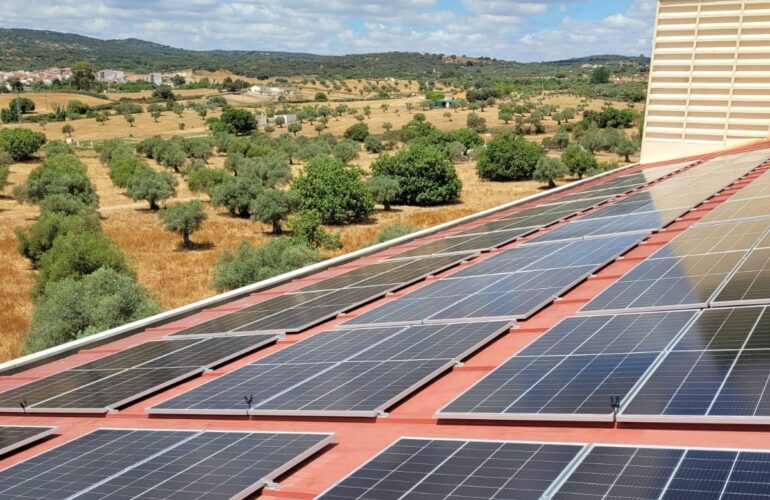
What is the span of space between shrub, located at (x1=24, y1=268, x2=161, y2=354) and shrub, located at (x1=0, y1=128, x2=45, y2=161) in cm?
8287

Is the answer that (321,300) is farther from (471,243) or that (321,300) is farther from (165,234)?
(165,234)

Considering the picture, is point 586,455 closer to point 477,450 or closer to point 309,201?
point 477,450

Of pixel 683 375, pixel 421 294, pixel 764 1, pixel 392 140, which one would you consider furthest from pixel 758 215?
pixel 392 140

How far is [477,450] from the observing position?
9078 mm

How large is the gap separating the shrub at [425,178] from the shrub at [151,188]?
23.8 meters

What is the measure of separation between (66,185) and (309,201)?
80.7 ft

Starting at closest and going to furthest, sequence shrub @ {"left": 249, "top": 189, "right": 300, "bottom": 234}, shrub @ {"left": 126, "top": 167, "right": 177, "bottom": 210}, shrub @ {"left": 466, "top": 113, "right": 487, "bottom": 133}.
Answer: shrub @ {"left": 249, "top": 189, "right": 300, "bottom": 234}, shrub @ {"left": 126, "top": 167, "right": 177, "bottom": 210}, shrub @ {"left": 466, "top": 113, "right": 487, "bottom": 133}

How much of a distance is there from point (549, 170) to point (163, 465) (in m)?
78.8

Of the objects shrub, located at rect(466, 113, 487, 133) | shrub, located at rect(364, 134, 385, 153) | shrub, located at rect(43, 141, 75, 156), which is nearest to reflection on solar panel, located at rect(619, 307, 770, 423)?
shrub, located at rect(43, 141, 75, 156)

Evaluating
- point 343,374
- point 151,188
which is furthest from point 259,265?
point 151,188

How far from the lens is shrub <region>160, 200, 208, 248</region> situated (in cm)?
5869

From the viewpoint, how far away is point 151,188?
73.3 metres

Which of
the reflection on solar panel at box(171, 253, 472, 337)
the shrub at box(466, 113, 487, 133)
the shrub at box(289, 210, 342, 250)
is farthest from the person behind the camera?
the shrub at box(466, 113, 487, 133)

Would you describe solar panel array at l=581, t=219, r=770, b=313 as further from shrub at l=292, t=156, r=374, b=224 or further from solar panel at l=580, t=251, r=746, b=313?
shrub at l=292, t=156, r=374, b=224
